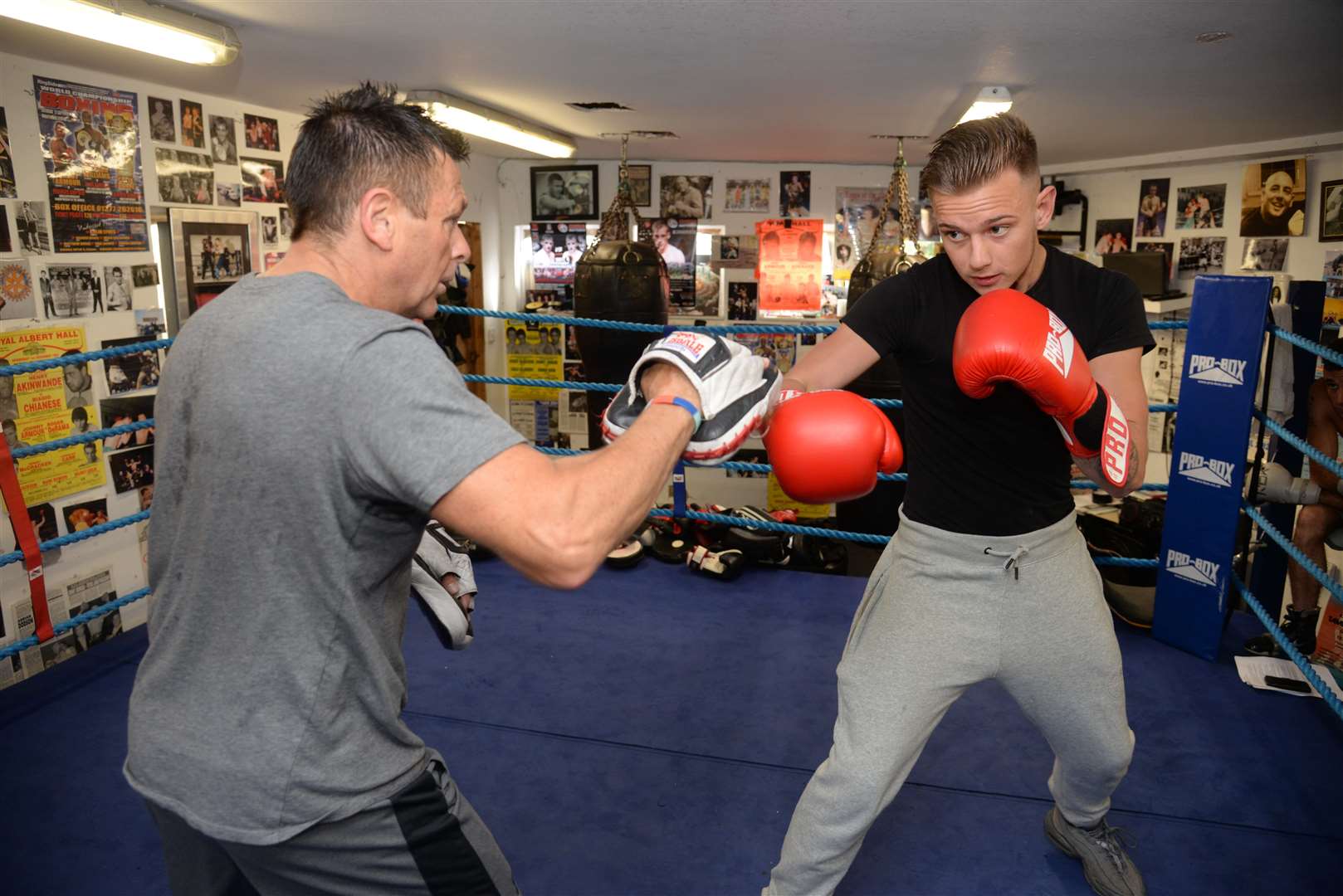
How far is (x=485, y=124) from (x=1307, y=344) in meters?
3.39

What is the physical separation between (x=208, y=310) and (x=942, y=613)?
106 cm

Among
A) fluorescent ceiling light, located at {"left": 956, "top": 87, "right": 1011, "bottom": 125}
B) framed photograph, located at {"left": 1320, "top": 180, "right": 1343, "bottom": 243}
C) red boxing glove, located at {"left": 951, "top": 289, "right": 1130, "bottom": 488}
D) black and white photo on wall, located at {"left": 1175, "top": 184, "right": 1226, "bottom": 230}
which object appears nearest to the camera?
red boxing glove, located at {"left": 951, "top": 289, "right": 1130, "bottom": 488}

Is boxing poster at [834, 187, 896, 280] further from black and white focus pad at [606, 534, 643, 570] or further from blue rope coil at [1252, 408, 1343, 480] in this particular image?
blue rope coil at [1252, 408, 1343, 480]

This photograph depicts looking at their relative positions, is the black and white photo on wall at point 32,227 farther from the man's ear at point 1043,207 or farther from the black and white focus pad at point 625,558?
the man's ear at point 1043,207


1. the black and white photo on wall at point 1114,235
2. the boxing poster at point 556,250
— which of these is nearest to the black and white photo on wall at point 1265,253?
the black and white photo on wall at point 1114,235

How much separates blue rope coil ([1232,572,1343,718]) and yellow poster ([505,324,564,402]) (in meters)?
5.08

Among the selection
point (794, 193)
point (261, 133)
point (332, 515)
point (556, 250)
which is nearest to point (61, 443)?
point (332, 515)

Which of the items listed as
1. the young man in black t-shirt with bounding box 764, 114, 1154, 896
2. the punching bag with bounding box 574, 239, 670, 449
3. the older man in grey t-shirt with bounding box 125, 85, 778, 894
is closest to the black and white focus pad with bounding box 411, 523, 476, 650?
the older man in grey t-shirt with bounding box 125, 85, 778, 894

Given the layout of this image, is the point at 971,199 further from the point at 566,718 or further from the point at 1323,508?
the point at 1323,508

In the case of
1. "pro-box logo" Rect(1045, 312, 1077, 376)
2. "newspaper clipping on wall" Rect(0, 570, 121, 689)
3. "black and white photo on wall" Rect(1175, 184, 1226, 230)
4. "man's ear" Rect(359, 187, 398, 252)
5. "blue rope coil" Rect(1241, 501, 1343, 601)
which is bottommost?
"newspaper clipping on wall" Rect(0, 570, 121, 689)

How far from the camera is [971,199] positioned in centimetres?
134

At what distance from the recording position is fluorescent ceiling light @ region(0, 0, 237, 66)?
2205 mm

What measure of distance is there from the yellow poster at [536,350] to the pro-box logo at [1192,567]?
4.94m

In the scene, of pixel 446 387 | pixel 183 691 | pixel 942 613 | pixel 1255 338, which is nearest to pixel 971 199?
pixel 942 613
